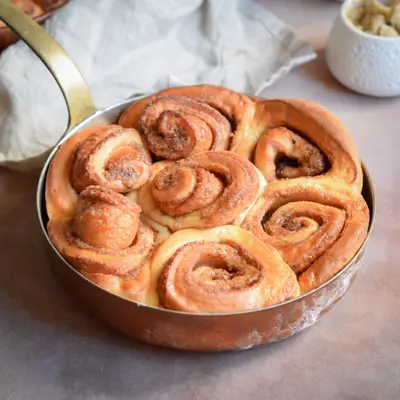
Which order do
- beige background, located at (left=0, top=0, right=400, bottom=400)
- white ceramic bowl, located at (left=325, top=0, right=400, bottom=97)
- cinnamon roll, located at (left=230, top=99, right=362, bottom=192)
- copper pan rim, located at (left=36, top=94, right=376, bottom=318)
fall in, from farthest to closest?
white ceramic bowl, located at (left=325, top=0, right=400, bottom=97), cinnamon roll, located at (left=230, top=99, right=362, bottom=192), beige background, located at (left=0, top=0, right=400, bottom=400), copper pan rim, located at (left=36, top=94, right=376, bottom=318)

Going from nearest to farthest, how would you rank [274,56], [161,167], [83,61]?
[161,167]
[83,61]
[274,56]

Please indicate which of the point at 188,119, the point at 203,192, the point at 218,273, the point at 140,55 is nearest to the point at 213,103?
the point at 188,119

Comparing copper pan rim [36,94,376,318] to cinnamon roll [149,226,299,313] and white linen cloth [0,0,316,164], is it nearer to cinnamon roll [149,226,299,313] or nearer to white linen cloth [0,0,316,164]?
cinnamon roll [149,226,299,313]

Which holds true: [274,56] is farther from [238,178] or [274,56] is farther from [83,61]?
[238,178]

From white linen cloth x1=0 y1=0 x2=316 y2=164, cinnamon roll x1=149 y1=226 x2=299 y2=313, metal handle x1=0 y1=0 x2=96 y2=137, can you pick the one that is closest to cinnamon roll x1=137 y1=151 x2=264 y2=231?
cinnamon roll x1=149 y1=226 x2=299 y2=313

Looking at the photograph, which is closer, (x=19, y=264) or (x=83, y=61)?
(x=19, y=264)

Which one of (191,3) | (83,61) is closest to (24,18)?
(83,61)

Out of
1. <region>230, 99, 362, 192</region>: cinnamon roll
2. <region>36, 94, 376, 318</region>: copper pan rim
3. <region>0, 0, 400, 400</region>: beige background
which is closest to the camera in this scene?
<region>36, 94, 376, 318</region>: copper pan rim

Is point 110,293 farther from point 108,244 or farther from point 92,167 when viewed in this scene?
point 92,167
